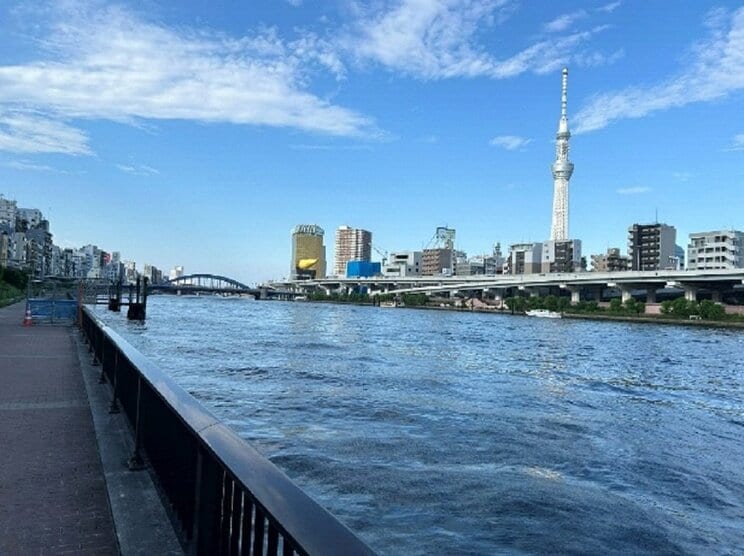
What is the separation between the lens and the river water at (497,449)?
303 inches

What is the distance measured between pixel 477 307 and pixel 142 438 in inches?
5144

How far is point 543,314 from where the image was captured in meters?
107

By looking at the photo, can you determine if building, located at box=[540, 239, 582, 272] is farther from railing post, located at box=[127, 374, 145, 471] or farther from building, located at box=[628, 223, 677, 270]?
railing post, located at box=[127, 374, 145, 471]

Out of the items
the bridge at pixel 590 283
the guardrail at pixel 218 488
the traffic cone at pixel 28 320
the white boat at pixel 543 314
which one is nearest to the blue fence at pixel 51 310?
the traffic cone at pixel 28 320

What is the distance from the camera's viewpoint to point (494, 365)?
1057 inches

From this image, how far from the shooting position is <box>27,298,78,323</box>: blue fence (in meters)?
28.5

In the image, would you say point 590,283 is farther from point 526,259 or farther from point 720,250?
point 526,259

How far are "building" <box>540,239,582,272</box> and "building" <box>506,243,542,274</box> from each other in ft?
14.5

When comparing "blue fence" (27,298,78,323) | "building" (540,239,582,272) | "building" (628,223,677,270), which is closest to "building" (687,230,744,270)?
"building" (628,223,677,270)

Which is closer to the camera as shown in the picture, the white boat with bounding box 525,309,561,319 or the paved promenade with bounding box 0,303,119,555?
the paved promenade with bounding box 0,303,119,555

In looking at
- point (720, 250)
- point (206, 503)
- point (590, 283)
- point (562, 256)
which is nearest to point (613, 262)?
point (562, 256)

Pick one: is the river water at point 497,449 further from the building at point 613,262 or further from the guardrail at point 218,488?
the building at point 613,262

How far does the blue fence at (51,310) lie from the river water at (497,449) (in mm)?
7868

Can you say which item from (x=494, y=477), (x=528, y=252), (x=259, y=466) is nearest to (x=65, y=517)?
(x=259, y=466)
